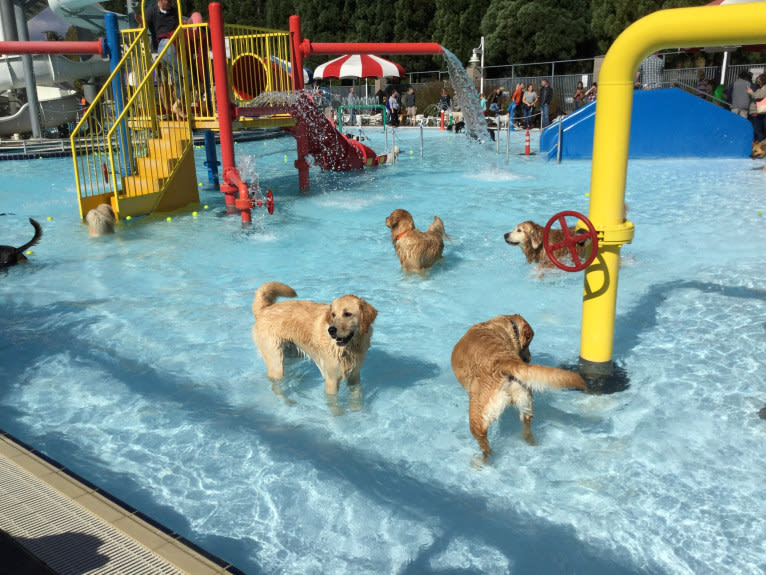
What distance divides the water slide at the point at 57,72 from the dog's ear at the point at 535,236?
941 inches

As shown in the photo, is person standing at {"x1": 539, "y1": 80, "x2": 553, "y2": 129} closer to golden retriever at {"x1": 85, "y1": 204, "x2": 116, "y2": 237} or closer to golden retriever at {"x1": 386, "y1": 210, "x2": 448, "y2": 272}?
golden retriever at {"x1": 386, "y1": 210, "x2": 448, "y2": 272}

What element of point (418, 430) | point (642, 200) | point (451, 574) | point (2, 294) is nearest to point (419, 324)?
point (418, 430)

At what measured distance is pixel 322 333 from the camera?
4.09m

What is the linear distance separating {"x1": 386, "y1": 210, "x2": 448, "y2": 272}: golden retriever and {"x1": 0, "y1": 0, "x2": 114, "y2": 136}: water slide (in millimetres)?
22653

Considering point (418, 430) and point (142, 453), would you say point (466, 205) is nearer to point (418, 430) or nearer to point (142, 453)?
point (418, 430)

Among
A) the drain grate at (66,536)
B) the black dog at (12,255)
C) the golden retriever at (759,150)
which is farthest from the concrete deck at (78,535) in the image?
the golden retriever at (759,150)

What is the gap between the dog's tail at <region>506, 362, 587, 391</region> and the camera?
3.18 metres

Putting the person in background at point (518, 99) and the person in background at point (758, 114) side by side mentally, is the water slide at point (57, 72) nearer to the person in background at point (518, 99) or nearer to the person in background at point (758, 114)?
the person in background at point (518, 99)

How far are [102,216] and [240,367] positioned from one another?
5.88 metres

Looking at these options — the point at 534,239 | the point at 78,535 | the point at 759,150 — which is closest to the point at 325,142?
the point at 534,239

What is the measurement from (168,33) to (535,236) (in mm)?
8268

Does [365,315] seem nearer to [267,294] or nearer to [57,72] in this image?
Result: [267,294]

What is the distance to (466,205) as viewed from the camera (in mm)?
11461

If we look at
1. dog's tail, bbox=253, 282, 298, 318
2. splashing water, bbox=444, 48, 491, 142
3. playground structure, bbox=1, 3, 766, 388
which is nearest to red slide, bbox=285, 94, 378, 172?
playground structure, bbox=1, 3, 766, 388
